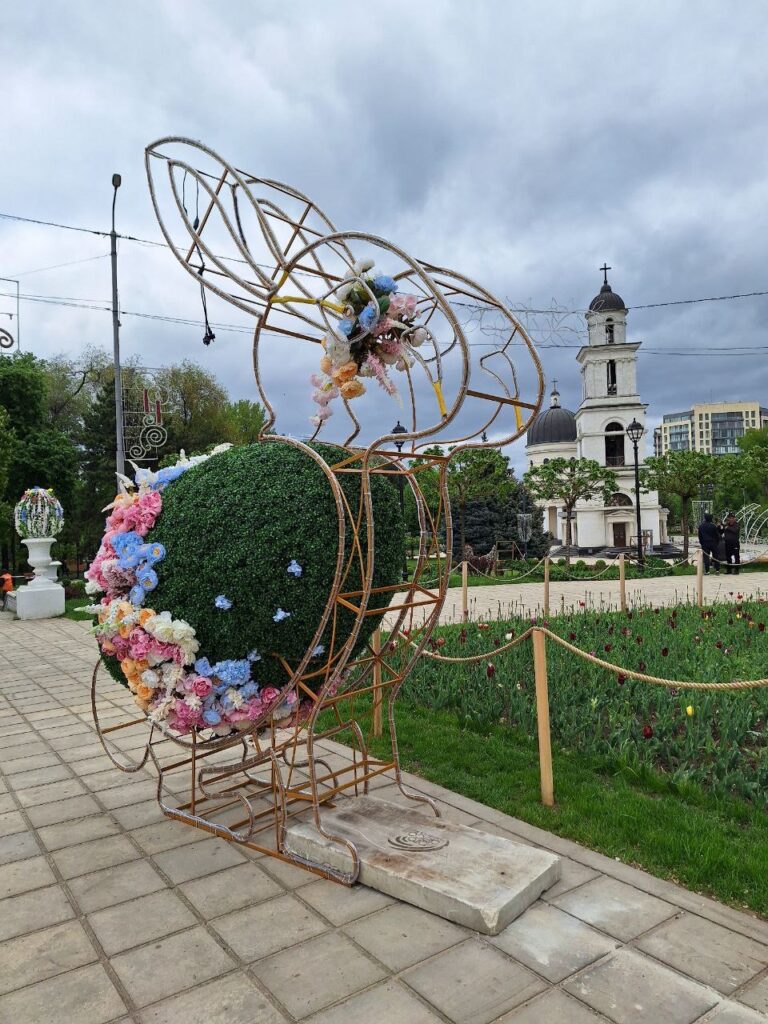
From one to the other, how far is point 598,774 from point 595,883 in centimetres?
143

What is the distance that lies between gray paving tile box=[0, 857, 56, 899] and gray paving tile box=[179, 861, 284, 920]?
2.44 feet

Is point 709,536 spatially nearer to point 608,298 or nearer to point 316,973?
point 316,973

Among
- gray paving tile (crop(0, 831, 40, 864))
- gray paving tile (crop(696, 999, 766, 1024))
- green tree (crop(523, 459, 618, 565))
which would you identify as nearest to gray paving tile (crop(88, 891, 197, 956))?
gray paving tile (crop(0, 831, 40, 864))

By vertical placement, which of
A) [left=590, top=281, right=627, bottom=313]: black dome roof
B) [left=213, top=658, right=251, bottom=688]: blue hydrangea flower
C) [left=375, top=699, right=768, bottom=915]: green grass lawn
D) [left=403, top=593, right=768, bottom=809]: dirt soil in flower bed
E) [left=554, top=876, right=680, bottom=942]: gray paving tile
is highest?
[left=590, top=281, right=627, bottom=313]: black dome roof

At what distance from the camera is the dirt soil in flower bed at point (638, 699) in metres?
4.70

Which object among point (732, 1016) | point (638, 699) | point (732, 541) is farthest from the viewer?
point (732, 541)

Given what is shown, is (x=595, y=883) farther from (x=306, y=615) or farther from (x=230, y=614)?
(x=230, y=614)

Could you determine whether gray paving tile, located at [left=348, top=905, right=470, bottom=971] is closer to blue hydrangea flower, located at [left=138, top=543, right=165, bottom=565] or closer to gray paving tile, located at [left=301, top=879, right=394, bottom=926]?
gray paving tile, located at [left=301, top=879, right=394, bottom=926]

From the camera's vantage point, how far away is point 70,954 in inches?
115

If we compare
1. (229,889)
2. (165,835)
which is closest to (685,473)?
(165,835)

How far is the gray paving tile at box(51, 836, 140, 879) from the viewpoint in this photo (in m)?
Result: 3.70

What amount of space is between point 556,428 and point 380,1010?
170 ft

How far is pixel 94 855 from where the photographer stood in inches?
151

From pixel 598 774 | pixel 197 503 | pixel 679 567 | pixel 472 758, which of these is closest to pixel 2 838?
pixel 197 503
